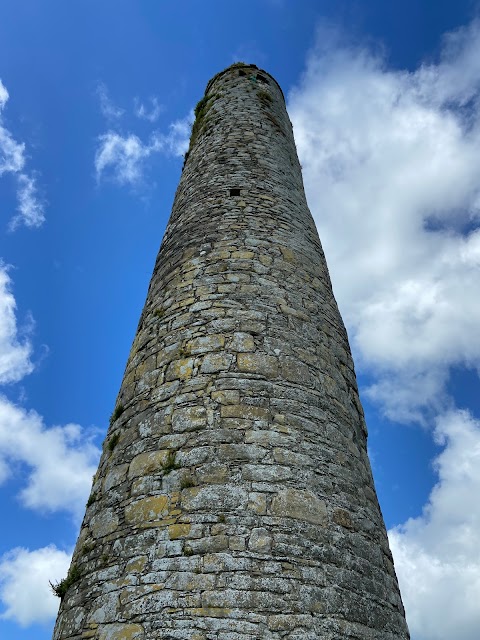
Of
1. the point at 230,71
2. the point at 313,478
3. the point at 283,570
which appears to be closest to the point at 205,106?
the point at 230,71

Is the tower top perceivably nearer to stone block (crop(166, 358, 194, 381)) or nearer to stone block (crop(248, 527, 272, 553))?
stone block (crop(166, 358, 194, 381))

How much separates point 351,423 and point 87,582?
2.77 m

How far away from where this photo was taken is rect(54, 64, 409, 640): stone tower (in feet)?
11.6

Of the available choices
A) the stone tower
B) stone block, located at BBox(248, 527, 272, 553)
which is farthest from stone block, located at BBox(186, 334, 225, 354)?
stone block, located at BBox(248, 527, 272, 553)

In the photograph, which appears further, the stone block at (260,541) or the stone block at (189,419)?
the stone block at (189,419)

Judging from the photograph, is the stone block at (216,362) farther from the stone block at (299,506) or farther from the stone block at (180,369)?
the stone block at (299,506)

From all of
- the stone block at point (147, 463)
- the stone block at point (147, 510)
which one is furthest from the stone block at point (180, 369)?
the stone block at point (147, 510)

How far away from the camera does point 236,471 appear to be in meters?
4.03

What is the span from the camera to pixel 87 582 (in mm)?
4117

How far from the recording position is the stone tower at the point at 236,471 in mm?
3523

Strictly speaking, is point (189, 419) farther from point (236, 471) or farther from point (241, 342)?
point (241, 342)

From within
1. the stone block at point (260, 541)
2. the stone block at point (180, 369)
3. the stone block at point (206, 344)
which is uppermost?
the stone block at point (206, 344)

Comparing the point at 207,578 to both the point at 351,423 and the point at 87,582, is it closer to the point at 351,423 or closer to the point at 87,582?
the point at 87,582

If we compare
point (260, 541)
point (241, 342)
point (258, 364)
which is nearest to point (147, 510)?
point (260, 541)
